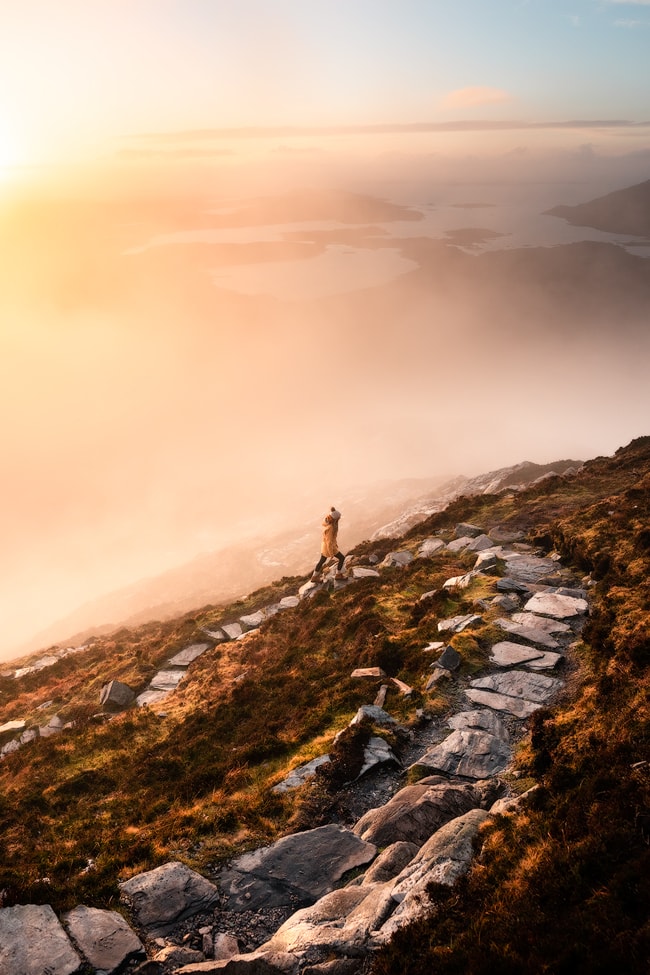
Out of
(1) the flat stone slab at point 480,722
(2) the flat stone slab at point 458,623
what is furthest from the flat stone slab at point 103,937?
(2) the flat stone slab at point 458,623

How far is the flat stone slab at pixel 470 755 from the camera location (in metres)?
11.0

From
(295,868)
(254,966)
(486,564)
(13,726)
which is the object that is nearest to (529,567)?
(486,564)

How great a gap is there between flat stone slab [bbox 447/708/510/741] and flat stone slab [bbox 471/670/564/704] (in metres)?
0.91

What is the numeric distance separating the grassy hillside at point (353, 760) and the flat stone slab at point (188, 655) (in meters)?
0.67

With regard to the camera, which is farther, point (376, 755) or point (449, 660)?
point (449, 660)

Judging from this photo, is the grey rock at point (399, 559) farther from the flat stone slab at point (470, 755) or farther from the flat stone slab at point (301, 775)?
the flat stone slab at point (470, 755)

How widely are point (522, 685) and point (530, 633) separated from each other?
8.52 feet

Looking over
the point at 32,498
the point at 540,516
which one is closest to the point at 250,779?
the point at 540,516

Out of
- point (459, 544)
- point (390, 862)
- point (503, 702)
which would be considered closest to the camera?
point (390, 862)

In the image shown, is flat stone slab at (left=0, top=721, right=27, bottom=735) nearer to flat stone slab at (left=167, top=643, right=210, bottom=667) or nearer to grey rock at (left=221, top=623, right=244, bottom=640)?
flat stone slab at (left=167, top=643, right=210, bottom=667)

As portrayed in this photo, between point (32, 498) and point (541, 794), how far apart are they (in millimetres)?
212959

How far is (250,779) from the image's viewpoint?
1312cm

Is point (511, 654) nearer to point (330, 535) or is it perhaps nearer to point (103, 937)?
point (103, 937)

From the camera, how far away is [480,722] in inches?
496
